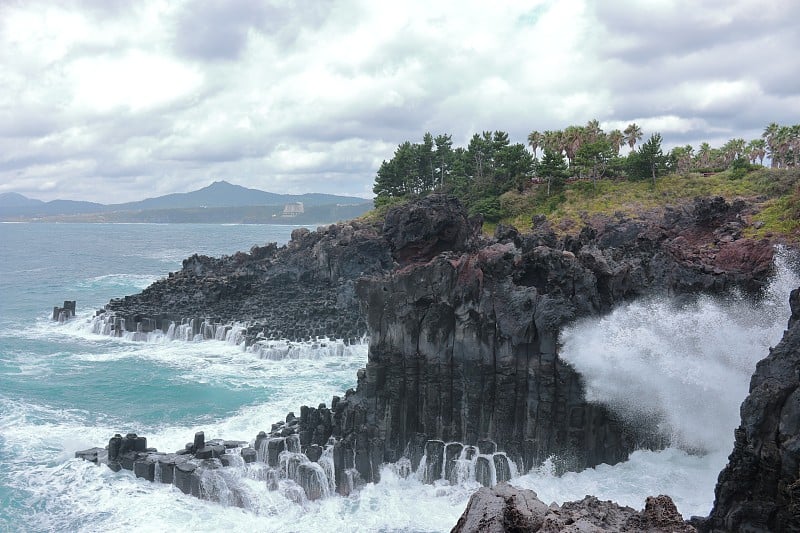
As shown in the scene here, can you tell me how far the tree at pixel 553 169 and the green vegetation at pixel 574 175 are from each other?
116 mm

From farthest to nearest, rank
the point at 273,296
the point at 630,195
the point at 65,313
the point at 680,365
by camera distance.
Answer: the point at 630,195
the point at 65,313
the point at 273,296
the point at 680,365

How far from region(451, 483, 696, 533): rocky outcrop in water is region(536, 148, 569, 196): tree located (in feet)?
210

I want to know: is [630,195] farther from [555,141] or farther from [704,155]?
[704,155]

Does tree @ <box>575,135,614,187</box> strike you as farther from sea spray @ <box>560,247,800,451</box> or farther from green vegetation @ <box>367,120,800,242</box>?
sea spray @ <box>560,247,800,451</box>

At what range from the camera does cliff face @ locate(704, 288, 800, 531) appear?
12.8 meters

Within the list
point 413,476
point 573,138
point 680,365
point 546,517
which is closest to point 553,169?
point 573,138

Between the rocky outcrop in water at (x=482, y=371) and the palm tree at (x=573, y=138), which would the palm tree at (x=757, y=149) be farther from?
the rocky outcrop in water at (x=482, y=371)

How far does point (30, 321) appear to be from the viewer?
54406 mm

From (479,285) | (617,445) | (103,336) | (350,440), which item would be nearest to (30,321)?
(103,336)

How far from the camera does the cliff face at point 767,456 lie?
41.8 ft

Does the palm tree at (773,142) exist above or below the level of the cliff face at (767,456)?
above

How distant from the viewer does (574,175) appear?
77688mm

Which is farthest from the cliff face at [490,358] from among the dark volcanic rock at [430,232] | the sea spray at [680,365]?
the dark volcanic rock at [430,232]

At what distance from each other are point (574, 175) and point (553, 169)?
8.69 metres
